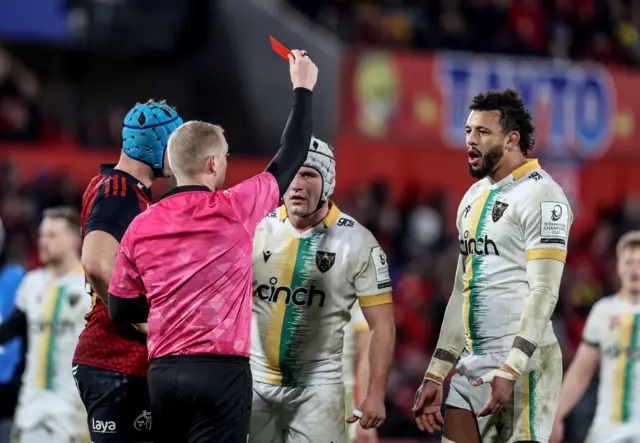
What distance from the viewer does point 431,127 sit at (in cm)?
1508

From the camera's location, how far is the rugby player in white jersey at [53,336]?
7.49 metres

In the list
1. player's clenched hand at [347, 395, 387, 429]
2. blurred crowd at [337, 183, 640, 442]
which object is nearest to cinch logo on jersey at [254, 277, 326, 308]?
player's clenched hand at [347, 395, 387, 429]

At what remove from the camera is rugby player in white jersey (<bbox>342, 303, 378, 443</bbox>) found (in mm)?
6535

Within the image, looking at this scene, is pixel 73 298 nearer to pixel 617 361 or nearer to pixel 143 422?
pixel 143 422

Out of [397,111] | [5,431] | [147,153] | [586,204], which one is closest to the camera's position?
[147,153]

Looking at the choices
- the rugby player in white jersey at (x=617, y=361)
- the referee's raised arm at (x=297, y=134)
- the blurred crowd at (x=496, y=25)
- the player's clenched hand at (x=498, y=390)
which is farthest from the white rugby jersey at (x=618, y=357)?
the blurred crowd at (x=496, y=25)

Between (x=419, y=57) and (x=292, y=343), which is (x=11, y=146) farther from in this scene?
(x=292, y=343)

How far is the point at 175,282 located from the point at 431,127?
11086 mm

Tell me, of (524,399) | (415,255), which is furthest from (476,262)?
(415,255)

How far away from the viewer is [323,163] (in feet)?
18.1

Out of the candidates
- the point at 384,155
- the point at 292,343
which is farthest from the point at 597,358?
the point at 384,155

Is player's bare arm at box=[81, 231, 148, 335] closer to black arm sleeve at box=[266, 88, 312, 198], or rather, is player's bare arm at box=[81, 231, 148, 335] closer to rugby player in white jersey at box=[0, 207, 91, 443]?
black arm sleeve at box=[266, 88, 312, 198]

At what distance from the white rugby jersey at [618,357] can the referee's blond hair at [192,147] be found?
11.7 ft

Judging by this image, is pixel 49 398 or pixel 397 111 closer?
pixel 49 398
